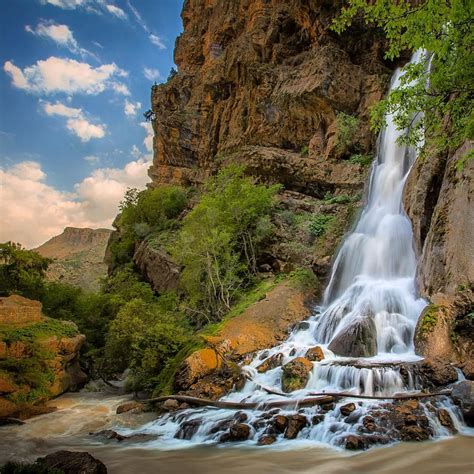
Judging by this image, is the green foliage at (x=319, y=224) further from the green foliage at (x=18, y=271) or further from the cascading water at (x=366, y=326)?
the green foliage at (x=18, y=271)

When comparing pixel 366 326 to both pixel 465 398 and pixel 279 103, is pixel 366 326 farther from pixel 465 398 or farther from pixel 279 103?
pixel 279 103

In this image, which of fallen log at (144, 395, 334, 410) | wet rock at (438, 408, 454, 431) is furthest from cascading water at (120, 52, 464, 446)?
fallen log at (144, 395, 334, 410)

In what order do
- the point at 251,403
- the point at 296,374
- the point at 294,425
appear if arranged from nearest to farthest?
the point at 294,425 → the point at 251,403 → the point at 296,374

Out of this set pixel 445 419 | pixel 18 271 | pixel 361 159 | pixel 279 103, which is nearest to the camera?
pixel 445 419

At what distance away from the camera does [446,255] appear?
45.5 ft

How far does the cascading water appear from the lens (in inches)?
389

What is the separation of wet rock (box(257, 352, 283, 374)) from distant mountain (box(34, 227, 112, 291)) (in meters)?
73.1

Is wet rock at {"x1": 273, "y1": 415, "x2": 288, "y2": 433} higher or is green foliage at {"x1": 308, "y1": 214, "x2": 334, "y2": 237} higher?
green foliage at {"x1": 308, "y1": 214, "x2": 334, "y2": 237}

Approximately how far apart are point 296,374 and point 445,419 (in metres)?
4.58

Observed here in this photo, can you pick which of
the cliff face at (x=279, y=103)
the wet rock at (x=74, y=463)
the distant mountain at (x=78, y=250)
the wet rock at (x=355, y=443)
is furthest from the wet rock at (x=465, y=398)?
the distant mountain at (x=78, y=250)

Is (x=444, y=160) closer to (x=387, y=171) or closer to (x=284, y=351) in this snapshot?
(x=387, y=171)

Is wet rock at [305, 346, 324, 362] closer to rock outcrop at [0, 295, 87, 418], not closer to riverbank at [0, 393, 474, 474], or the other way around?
riverbank at [0, 393, 474, 474]

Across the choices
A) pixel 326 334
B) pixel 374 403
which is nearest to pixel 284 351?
pixel 326 334

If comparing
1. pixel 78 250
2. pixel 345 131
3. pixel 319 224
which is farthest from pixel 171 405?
pixel 78 250
